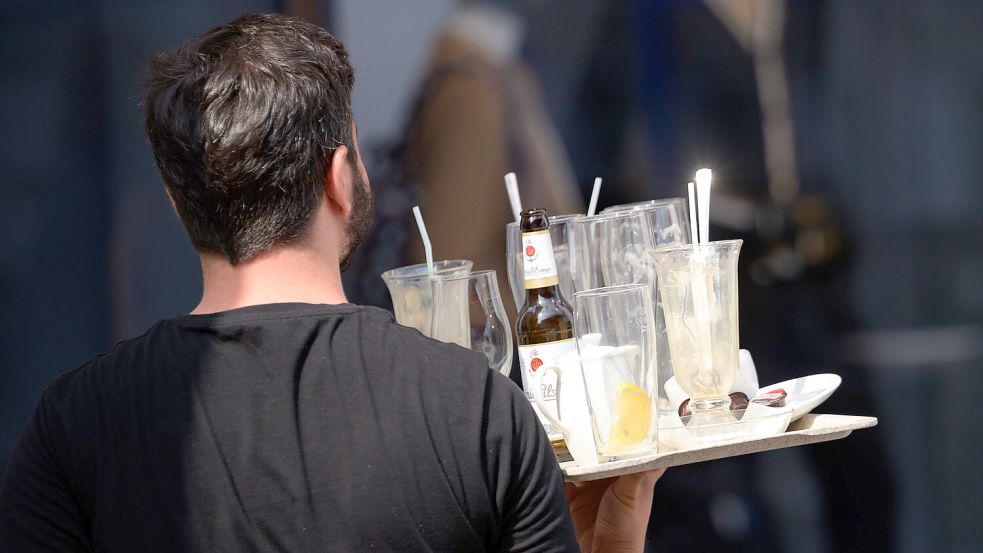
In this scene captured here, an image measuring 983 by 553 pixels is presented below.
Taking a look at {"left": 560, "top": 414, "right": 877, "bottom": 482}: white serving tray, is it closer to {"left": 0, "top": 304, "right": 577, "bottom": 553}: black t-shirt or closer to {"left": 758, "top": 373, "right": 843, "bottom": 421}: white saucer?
{"left": 758, "top": 373, "right": 843, "bottom": 421}: white saucer

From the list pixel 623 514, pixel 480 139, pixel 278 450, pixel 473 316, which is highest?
pixel 480 139

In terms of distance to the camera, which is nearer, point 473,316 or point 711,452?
point 711,452

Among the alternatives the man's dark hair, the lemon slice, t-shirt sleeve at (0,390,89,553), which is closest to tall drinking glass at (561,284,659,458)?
the lemon slice

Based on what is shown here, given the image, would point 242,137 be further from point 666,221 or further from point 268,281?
point 666,221

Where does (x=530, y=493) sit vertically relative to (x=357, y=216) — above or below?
below

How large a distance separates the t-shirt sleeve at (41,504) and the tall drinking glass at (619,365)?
Result: 0.71 metres

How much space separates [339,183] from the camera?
136cm

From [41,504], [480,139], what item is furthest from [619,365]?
[480,139]

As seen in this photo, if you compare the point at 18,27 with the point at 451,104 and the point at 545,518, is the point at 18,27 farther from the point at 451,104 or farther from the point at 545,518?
the point at 545,518

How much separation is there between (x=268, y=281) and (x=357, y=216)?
170 mm

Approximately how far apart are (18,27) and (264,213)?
2266 millimetres

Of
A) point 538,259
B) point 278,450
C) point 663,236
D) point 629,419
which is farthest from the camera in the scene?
point 663,236

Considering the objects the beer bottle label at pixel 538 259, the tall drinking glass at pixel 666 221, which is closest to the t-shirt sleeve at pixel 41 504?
the beer bottle label at pixel 538 259

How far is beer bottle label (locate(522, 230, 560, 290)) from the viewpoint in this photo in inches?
61.8
